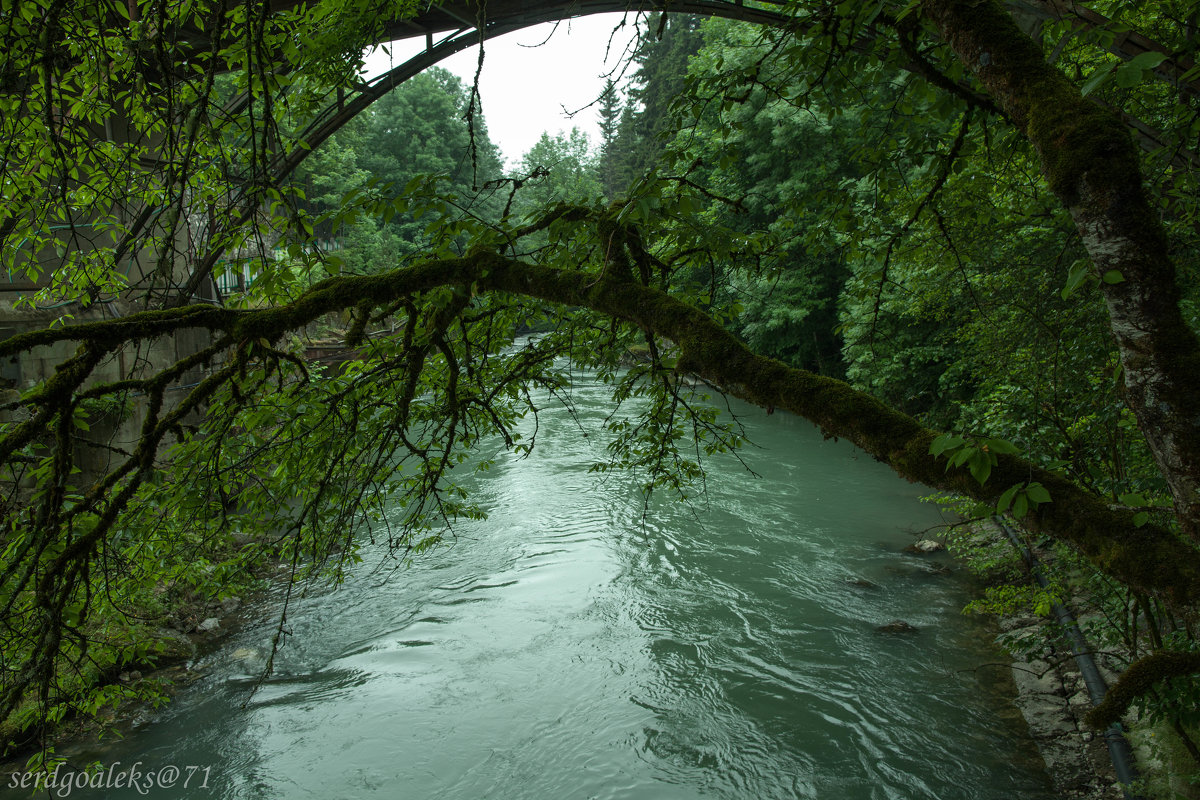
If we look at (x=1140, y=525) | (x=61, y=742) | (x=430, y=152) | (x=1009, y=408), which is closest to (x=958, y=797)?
(x=1009, y=408)

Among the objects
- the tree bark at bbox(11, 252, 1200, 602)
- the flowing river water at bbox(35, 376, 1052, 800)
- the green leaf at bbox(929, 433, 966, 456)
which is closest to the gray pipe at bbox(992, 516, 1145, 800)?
the flowing river water at bbox(35, 376, 1052, 800)

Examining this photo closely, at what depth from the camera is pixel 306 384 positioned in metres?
2.77

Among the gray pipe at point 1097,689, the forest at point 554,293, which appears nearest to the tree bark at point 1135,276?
the forest at point 554,293

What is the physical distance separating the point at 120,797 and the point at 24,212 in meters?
5.09

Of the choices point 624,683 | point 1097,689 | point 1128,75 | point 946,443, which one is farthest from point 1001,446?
point 624,683

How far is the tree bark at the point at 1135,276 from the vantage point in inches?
49.7

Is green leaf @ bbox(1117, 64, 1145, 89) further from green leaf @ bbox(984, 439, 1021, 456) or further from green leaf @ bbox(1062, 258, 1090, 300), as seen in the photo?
green leaf @ bbox(984, 439, 1021, 456)

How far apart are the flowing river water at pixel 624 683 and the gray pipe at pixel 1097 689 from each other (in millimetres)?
680

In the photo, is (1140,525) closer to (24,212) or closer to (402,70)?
(24,212)

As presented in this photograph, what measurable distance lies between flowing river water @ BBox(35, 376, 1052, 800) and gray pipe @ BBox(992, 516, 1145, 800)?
68 centimetres

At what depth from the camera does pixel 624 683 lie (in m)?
6.93

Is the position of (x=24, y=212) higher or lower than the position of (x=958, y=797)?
higher

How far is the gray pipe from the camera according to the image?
14.4 ft

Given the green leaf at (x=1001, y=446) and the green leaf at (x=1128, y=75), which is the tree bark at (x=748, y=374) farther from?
the green leaf at (x=1128, y=75)
